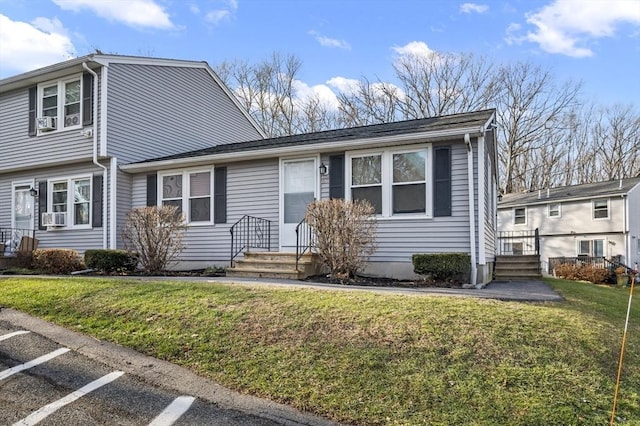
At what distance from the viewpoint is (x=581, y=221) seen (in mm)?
25625

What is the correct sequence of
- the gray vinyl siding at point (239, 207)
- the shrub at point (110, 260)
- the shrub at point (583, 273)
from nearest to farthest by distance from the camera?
the shrub at point (110, 260) < the gray vinyl siding at point (239, 207) < the shrub at point (583, 273)

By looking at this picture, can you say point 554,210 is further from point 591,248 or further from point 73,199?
point 73,199

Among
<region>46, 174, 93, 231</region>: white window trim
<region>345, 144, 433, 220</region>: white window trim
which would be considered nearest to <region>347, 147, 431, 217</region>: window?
<region>345, 144, 433, 220</region>: white window trim

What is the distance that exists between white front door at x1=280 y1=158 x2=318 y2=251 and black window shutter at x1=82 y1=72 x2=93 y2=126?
5653mm

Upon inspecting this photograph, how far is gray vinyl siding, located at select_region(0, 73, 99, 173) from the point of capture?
12.4 meters

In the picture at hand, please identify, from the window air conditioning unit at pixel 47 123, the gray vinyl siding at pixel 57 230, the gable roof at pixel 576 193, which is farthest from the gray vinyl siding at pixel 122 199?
the gable roof at pixel 576 193

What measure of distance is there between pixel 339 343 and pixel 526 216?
27.6m

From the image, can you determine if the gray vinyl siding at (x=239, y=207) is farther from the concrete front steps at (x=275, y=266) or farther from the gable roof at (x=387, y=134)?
the concrete front steps at (x=275, y=266)

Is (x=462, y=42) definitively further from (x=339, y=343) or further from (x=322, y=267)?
(x=339, y=343)

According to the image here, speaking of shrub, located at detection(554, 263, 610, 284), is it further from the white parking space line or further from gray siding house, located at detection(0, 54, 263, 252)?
the white parking space line

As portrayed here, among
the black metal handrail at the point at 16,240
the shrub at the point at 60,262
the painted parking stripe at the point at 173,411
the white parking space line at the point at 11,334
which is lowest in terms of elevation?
the painted parking stripe at the point at 173,411

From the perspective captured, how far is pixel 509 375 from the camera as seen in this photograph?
3768mm

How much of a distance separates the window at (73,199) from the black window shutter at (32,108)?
1.58 meters

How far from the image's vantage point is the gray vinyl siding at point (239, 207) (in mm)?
10750
